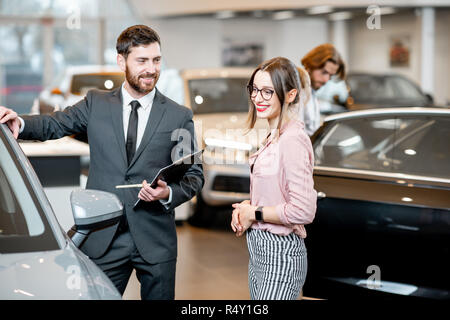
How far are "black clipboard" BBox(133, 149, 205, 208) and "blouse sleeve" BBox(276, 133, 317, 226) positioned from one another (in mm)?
387

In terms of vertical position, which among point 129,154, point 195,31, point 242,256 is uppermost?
point 195,31

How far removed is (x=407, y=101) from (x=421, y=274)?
8.01 meters

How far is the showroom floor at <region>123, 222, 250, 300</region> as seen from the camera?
467 centimetres

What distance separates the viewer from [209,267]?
210 inches

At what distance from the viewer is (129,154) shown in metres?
2.70

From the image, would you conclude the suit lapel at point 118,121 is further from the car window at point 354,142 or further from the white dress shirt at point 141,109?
the car window at point 354,142

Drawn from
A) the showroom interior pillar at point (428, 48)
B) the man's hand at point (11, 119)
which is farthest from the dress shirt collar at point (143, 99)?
the showroom interior pillar at point (428, 48)

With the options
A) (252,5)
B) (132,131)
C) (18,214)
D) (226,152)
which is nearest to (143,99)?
(132,131)

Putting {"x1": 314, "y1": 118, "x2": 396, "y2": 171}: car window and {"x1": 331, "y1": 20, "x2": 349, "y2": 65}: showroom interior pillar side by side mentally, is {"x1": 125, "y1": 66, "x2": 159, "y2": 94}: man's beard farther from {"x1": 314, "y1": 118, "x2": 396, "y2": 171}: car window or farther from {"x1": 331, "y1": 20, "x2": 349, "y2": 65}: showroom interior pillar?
{"x1": 331, "y1": 20, "x2": 349, "y2": 65}: showroom interior pillar

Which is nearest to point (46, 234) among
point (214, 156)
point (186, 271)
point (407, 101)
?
point (186, 271)

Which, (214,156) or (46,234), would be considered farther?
(214,156)

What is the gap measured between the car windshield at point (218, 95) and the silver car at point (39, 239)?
16.1 feet

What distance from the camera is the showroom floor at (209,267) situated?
15.3ft

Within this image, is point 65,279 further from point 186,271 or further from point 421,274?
point 186,271
